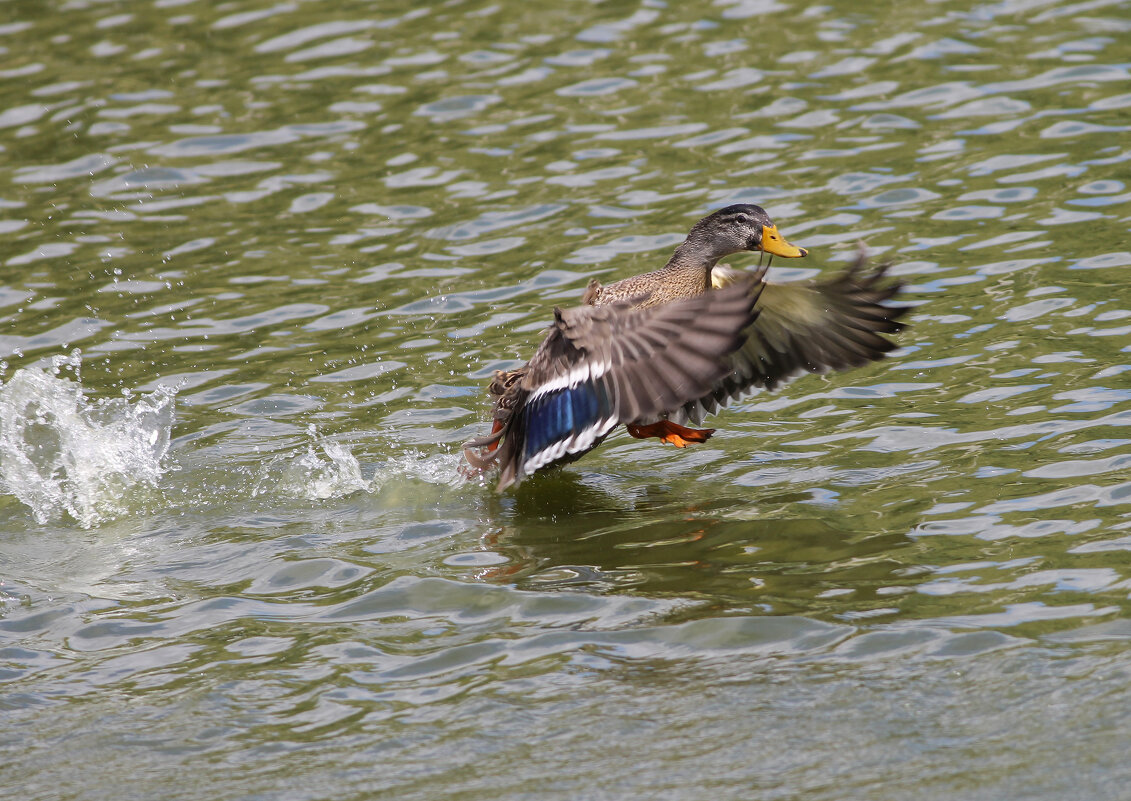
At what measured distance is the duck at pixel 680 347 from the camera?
19.1 feet

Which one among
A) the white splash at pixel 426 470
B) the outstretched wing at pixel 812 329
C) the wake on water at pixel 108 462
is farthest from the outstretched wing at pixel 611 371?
the outstretched wing at pixel 812 329

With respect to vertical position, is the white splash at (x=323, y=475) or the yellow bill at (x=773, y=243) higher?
the yellow bill at (x=773, y=243)

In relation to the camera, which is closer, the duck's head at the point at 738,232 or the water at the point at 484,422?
the water at the point at 484,422

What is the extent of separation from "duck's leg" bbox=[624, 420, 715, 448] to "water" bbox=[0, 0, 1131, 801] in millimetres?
231

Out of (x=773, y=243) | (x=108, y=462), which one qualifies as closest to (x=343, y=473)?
(x=108, y=462)

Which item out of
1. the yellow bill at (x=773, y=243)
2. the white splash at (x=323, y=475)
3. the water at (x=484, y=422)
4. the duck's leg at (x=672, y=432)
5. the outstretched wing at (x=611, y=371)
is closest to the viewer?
the water at (x=484, y=422)

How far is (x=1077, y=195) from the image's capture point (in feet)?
29.5

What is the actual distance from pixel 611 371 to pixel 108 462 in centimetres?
289

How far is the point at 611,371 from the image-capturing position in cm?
600

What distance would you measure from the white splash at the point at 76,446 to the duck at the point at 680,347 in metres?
1.83

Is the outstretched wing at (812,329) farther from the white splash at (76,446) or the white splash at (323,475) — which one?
the white splash at (76,446)

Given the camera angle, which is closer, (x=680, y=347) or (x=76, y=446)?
(x=680, y=347)

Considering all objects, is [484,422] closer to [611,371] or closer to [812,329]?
[611,371]

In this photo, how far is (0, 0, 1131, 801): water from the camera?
465cm
